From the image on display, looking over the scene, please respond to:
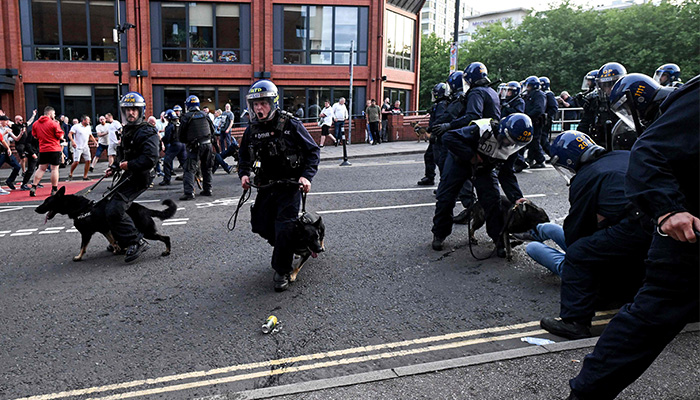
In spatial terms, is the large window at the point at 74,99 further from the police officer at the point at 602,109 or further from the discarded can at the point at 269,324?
the discarded can at the point at 269,324

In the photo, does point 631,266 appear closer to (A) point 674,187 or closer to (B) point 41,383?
(A) point 674,187

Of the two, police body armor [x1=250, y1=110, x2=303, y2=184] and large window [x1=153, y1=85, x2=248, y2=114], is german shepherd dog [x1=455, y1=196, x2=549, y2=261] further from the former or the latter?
large window [x1=153, y1=85, x2=248, y2=114]

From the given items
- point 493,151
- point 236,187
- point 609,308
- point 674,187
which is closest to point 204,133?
point 236,187

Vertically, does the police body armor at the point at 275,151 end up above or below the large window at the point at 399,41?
below

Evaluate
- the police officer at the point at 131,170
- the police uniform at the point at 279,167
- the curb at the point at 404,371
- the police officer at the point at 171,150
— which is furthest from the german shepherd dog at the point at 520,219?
the police officer at the point at 171,150

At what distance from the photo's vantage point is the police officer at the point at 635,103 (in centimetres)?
364

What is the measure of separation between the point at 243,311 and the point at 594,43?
4031 centimetres

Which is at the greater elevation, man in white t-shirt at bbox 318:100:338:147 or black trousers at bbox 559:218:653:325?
man in white t-shirt at bbox 318:100:338:147

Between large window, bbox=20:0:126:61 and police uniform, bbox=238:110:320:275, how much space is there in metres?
23.8

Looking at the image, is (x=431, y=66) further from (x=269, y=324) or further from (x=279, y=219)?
(x=269, y=324)

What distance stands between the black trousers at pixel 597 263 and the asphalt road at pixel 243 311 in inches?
13.2

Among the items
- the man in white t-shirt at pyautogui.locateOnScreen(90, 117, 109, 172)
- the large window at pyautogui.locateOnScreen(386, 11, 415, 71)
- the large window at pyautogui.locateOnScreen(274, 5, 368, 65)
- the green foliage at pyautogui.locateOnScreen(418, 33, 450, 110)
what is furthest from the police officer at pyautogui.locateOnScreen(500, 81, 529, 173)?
the green foliage at pyautogui.locateOnScreen(418, 33, 450, 110)

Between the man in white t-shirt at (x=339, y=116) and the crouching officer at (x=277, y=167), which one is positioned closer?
the crouching officer at (x=277, y=167)

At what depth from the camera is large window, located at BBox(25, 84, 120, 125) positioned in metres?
25.7
